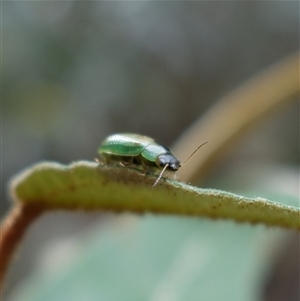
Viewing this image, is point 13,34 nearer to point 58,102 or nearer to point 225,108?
point 58,102

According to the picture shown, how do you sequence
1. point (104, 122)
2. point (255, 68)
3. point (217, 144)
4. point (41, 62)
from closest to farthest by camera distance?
point (217, 144)
point (41, 62)
point (104, 122)
point (255, 68)

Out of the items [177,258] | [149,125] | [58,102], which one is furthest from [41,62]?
[177,258]

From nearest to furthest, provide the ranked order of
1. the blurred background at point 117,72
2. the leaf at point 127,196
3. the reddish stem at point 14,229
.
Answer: the leaf at point 127,196 → the reddish stem at point 14,229 → the blurred background at point 117,72

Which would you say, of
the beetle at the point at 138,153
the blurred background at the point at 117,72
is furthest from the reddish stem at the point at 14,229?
the blurred background at the point at 117,72

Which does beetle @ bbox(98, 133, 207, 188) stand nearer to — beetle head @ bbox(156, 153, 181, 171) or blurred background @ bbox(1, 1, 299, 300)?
beetle head @ bbox(156, 153, 181, 171)

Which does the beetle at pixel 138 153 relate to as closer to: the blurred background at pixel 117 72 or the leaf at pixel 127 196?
the leaf at pixel 127 196
